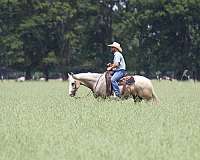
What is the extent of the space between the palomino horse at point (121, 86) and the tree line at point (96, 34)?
40.7 m

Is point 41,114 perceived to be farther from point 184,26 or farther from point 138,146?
point 184,26

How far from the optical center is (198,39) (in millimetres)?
59562

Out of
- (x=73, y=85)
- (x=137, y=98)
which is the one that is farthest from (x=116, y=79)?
(x=73, y=85)

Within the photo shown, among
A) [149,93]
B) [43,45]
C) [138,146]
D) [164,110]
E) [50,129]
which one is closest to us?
[138,146]

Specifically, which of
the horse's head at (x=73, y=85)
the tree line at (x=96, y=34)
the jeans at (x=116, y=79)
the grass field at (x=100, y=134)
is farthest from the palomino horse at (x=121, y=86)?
the tree line at (x=96, y=34)

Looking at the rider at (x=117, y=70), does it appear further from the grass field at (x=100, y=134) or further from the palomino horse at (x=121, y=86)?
the grass field at (x=100, y=134)

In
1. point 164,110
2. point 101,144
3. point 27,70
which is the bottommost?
A: point 27,70

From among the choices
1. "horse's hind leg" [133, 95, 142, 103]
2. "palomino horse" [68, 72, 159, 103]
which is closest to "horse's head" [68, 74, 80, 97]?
"palomino horse" [68, 72, 159, 103]

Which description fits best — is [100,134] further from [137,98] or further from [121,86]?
[137,98]

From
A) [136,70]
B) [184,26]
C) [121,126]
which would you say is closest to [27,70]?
[136,70]

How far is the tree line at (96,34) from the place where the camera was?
61.2 metres

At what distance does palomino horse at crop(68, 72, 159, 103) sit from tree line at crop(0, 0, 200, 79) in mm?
40705

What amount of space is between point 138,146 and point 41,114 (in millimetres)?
5565

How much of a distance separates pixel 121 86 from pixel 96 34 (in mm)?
48592
